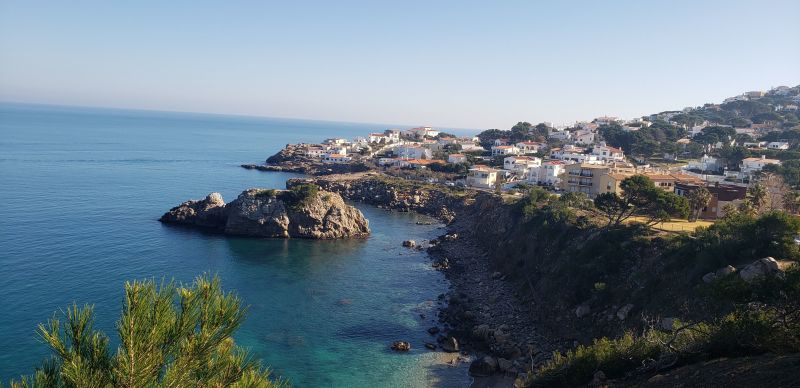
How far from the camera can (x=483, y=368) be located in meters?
24.1

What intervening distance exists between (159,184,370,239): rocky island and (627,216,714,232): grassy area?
2759cm

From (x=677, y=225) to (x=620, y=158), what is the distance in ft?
154

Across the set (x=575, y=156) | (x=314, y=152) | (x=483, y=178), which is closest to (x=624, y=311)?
(x=483, y=178)

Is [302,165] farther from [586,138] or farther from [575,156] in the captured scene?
[586,138]

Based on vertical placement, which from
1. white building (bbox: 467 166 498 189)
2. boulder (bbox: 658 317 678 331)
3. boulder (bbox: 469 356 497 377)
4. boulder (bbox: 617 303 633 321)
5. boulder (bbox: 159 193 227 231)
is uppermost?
white building (bbox: 467 166 498 189)

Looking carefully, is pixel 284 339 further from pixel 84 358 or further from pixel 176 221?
pixel 176 221

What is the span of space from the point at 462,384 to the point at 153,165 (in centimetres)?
8970

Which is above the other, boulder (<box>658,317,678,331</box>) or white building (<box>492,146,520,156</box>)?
white building (<box>492,146,520,156</box>)

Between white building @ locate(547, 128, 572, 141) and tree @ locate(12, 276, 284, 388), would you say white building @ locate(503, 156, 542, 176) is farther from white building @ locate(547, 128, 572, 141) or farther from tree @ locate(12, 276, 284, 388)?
tree @ locate(12, 276, 284, 388)

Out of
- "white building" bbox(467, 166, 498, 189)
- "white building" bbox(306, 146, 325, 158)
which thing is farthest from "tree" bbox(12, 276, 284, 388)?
"white building" bbox(306, 146, 325, 158)

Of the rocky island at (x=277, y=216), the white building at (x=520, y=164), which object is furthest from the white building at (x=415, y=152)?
the rocky island at (x=277, y=216)

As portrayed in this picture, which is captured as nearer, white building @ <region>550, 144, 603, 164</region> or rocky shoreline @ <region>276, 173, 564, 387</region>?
rocky shoreline @ <region>276, 173, 564, 387</region>

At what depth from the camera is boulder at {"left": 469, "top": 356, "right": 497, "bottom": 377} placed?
945 inches

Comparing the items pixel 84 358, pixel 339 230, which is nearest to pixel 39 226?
pixel 339 230
